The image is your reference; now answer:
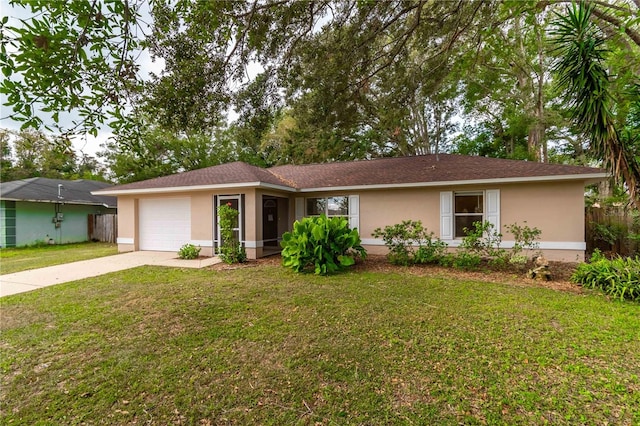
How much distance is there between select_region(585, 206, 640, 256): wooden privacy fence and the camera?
8.22 metres

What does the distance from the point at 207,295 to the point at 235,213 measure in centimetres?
369

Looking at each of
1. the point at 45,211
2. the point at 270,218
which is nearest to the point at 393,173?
the point at 270,218

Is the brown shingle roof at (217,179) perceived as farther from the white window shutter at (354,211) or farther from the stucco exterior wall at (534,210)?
the stucco exterior wall at (534,210)

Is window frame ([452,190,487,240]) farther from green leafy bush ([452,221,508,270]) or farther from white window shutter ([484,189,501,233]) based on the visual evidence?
green leafy bush ([452,221,508,270])

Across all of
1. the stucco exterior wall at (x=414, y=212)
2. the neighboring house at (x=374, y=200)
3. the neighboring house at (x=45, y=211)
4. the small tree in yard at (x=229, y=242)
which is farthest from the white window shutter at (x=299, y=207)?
the neighboring house at (x=45, y=211)

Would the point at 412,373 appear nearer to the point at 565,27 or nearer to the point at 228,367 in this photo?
the point at 228,367

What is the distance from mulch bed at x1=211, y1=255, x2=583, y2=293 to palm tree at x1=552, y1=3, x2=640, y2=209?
2.03 m

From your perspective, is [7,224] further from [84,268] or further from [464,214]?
[464,214]

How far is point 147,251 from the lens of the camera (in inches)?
427

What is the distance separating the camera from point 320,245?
23.2 feet

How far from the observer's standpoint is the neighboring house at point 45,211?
40.5 feet

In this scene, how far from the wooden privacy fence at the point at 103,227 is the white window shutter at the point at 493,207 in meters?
17.2

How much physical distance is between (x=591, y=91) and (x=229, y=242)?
29.6 ft

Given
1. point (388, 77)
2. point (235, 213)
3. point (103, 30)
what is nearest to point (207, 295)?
point (235, 213)
